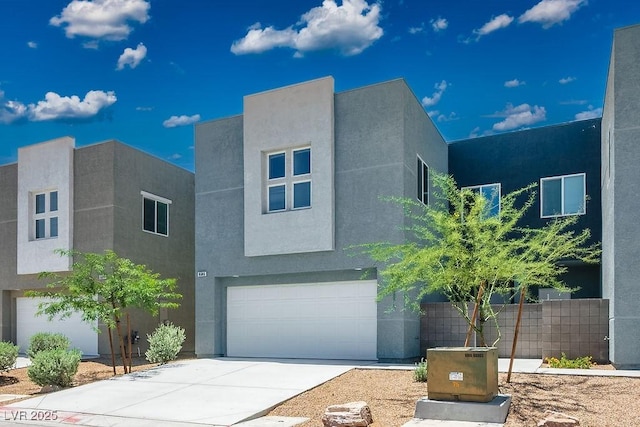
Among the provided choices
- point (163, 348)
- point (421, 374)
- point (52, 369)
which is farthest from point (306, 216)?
point (52, 369)

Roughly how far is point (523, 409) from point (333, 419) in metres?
3.18

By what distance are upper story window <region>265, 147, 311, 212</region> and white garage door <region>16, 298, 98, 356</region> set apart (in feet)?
29.3

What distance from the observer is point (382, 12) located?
19406 millimetres

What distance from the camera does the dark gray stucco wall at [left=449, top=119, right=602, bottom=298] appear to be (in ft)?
65.5

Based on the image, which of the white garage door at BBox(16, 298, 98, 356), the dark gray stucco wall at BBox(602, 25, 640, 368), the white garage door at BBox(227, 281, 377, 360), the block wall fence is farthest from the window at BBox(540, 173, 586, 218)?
the white garage door at BBox(16, 298, 98, 356)

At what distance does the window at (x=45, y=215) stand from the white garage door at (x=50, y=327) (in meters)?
2.71

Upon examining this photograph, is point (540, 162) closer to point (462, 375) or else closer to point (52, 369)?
point (462, 375)

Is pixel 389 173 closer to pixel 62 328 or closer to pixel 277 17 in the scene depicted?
pixel 277 17

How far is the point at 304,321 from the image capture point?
17.8 metres

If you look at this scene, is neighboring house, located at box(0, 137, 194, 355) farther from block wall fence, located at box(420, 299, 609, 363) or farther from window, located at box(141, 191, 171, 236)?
block wall fence, located at box(420, 299, 609, 363)

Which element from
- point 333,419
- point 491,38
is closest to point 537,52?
point 491,38

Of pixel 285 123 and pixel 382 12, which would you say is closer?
pixel 285 123

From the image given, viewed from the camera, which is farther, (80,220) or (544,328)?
(80,220)

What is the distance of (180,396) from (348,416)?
15.4 feet
